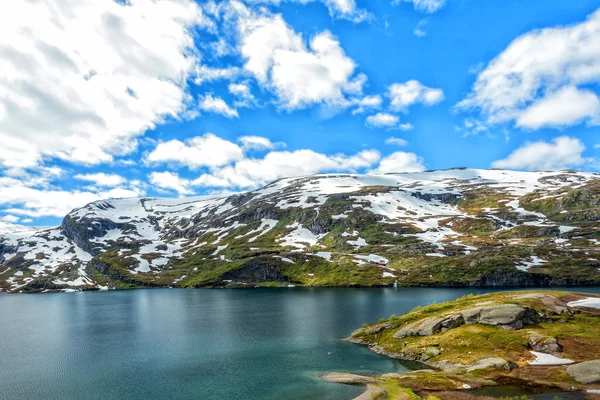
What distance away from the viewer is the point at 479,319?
242 feet

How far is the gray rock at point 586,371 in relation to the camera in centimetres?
5078

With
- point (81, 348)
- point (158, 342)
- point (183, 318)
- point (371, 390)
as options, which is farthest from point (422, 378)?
point (183, 318)

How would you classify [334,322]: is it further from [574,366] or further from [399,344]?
[574,366]

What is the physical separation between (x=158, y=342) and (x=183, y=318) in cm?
3254

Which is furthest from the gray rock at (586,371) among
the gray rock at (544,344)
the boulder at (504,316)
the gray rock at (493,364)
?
the boulder at (504,316)

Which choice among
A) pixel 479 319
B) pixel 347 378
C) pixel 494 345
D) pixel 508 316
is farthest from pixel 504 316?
pixel 347 378

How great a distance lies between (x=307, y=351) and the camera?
76.0 metres

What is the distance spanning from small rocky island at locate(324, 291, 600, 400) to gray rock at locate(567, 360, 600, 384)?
12cm

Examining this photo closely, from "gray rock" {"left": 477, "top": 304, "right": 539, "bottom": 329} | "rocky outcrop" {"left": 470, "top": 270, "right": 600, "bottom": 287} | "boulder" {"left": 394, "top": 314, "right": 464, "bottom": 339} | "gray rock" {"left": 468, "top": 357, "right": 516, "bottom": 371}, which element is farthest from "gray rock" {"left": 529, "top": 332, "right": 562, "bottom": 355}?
"rocky outcrop" {"left": 470, "top": 270, "right": 600, "bottom": 287}

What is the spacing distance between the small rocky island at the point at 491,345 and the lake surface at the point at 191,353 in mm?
6196

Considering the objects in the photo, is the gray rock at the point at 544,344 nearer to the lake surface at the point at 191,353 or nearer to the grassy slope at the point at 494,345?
the grassy slope at the point at 494,345

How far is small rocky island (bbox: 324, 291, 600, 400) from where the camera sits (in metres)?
52.5

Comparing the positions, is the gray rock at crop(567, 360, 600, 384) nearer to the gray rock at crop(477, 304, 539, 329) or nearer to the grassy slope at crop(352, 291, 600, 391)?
the grassy slope at crop(352, 291, 600, 391)

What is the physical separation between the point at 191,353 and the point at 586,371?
70351 mm
